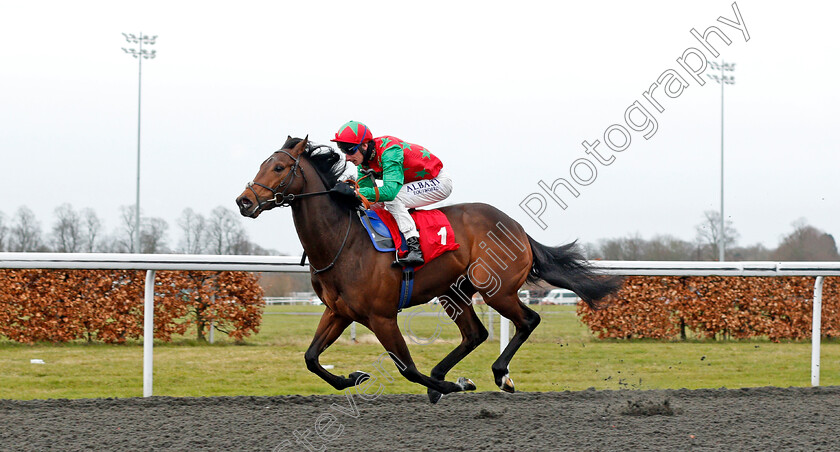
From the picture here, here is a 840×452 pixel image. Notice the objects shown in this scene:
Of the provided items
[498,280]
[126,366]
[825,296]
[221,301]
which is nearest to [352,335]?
[221,301]

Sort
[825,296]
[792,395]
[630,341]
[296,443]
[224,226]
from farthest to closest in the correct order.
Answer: [224,226] < [825,296] < [630,341] < [792,395] < [296,443]

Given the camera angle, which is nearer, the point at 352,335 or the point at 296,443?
the point at 296,443

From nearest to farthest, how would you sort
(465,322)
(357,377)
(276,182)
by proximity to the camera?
1. (276,182)
2. (357,377)
3. (465,322)

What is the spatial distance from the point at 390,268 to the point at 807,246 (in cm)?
1375

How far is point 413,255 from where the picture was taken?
420 cm

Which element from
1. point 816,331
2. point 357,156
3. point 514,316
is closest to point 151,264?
point 357,156

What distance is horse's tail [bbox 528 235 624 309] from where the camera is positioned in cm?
496

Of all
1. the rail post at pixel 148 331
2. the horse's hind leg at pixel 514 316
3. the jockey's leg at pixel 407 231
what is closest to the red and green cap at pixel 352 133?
the jockey's leg at pixel 407 231

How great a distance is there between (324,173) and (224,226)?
29.4ft

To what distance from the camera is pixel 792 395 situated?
5234 mm

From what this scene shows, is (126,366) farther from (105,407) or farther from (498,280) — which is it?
(498,280)

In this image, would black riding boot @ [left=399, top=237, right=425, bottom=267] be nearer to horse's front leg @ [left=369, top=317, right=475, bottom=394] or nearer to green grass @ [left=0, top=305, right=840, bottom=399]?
horse's front leg @ [left=369, top=317, right=475, bottom=394]

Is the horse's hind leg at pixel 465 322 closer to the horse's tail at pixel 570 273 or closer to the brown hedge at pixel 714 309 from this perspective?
the horse's tail at pixel 570 273

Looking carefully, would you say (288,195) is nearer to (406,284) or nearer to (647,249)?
(406,284)
